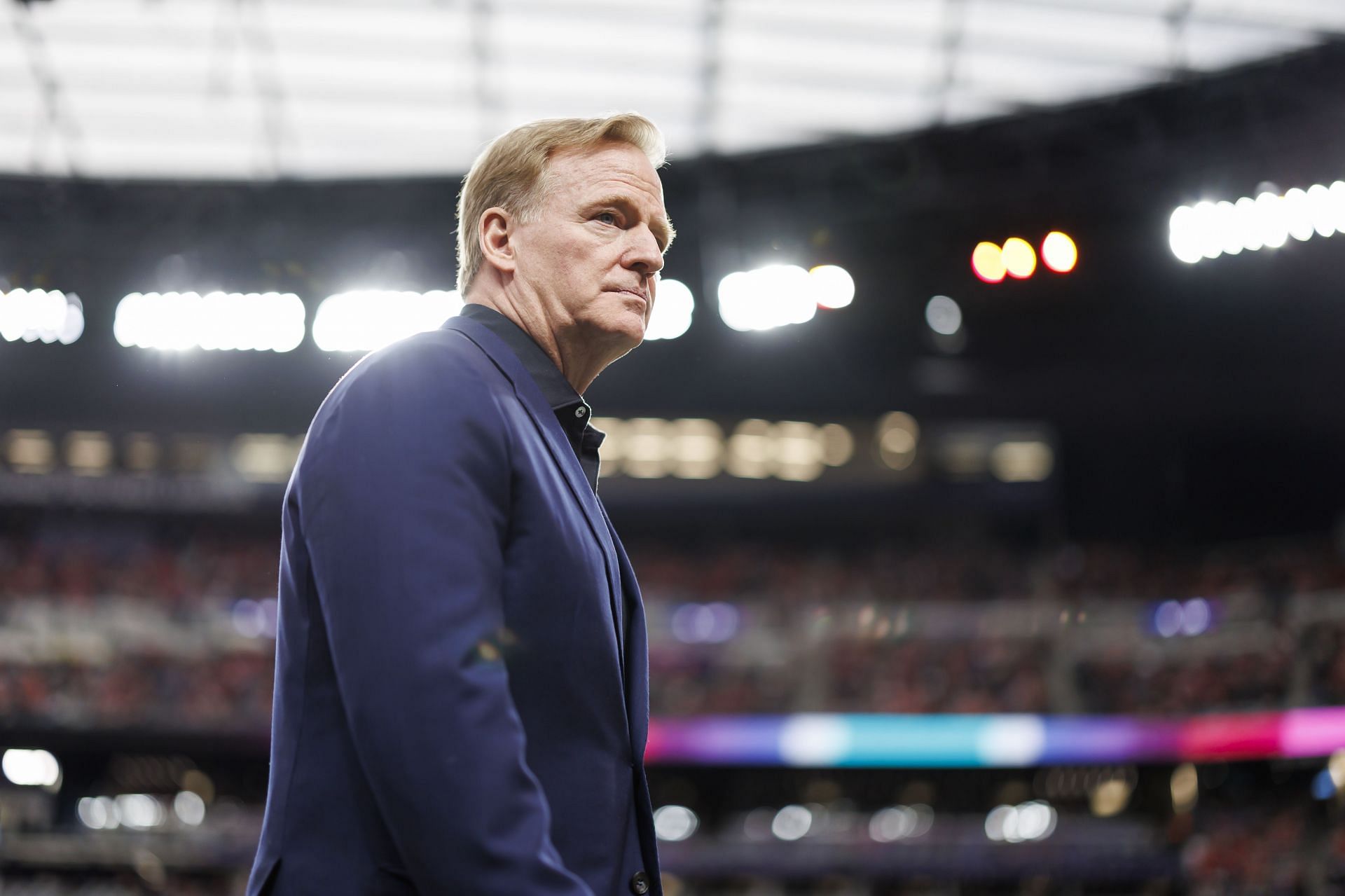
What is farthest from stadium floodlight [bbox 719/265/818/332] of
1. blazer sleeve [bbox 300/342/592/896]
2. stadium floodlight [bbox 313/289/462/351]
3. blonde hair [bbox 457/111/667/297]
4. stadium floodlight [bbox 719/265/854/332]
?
blazer sleeve [bbox 300/342/592/896]

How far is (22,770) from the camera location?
18.4 meters

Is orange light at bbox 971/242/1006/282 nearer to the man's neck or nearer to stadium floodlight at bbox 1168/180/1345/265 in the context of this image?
stadium floodlight at bbox 1168/180/1345/265

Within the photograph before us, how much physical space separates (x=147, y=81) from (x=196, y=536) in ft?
43.4

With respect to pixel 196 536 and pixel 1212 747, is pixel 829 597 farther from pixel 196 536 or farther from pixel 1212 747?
pixel 196 536

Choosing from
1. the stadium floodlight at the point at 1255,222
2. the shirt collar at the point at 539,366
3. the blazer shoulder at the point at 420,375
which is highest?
the stadium floodlight at the point at 1255,222

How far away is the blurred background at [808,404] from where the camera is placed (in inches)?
465

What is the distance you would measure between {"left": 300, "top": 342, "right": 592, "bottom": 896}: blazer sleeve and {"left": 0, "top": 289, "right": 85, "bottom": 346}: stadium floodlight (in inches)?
479

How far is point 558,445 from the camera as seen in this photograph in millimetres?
1497

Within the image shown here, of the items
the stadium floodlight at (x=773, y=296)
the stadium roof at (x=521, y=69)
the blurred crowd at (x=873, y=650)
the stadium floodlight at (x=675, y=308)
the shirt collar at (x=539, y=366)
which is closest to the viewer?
the shirt collar at (x=539, y=366)

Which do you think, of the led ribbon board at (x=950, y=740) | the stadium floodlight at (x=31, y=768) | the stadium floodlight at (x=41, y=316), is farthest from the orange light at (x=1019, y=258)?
the stadium floodlight at (x=31, y=768)

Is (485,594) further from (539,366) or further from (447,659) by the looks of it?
(539,366)

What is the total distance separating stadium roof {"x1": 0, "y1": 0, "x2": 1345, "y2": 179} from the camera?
11.5m

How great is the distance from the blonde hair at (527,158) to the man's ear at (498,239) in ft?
0.04

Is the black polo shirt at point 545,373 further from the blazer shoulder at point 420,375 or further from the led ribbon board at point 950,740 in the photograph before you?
the led ribbon board at point 950,740
